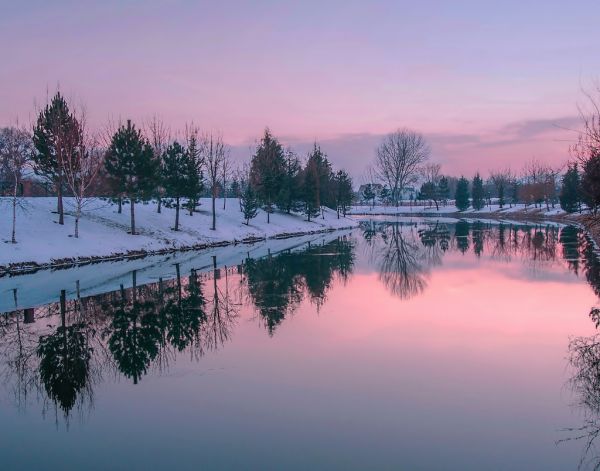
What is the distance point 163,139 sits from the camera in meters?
64.1

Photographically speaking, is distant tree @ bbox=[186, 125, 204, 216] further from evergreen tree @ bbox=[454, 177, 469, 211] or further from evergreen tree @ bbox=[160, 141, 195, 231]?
evergreen tree @ bbox=[454, 177, 469, 211]

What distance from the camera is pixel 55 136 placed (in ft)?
125

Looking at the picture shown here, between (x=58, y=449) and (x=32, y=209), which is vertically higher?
(x=32, y=209)

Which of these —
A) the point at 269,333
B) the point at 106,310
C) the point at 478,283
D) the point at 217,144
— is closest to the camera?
the point at 269,333

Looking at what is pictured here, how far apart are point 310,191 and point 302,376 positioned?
6372 centimetres

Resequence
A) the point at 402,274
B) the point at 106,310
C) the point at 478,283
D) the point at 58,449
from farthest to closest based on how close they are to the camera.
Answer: the point at 402,274, the point at 478,283, the point at 106,310, the point at 58,449

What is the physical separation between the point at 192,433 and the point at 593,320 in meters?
12.5

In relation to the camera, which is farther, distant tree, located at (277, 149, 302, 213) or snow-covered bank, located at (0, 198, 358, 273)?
distant tree, located at (277, 149, 302, 213)

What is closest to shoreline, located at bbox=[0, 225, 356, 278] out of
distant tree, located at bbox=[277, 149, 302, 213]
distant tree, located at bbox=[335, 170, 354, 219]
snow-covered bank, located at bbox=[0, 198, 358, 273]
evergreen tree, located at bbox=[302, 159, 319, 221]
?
snow-covered bank, located at bbox=[0, 198, 358, 273]

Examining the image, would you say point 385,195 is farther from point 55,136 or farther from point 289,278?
point 289,278

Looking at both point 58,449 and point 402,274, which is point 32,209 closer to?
point 402,274

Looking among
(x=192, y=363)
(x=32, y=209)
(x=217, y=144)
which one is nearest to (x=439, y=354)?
(x=192, y=363)

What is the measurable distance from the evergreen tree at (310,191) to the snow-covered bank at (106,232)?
9464 mm

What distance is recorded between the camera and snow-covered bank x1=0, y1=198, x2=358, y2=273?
1294 inches
